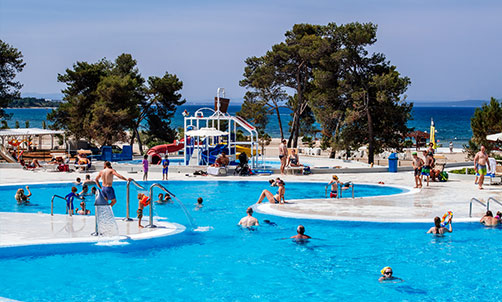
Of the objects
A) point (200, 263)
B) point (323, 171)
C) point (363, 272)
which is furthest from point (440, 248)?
point (323, 171)

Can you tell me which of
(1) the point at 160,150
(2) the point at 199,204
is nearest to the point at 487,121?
(2) the point at 199,204

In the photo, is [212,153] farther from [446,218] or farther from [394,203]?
[446,218]

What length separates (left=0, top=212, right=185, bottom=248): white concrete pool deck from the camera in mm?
14180

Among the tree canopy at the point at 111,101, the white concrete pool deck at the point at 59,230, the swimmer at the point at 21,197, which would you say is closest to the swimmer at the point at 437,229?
the white concrete pool deck at the point at 59,230

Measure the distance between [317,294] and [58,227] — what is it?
6.93m

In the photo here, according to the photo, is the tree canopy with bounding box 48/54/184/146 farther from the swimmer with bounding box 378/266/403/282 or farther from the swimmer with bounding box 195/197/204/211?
the swimmer with bounding box 378/266/403/282

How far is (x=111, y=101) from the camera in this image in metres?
40.6

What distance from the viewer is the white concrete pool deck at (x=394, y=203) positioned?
58.4ft

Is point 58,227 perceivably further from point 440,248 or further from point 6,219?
point 440,248

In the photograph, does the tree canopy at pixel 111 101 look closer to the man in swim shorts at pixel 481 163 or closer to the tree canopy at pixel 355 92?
the tree canopy at pixel 355 92

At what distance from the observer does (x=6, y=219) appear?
1666 cm

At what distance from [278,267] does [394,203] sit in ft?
24.6

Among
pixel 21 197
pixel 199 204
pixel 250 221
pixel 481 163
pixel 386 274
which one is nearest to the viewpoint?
pixel 386 274

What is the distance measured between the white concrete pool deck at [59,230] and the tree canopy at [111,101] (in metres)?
23.4
